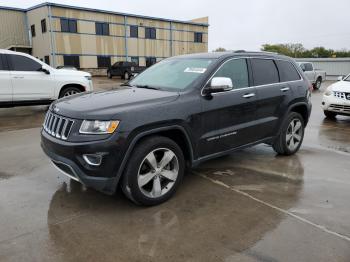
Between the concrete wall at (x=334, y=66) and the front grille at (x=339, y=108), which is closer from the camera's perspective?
the front grille at (x=339, y=108)

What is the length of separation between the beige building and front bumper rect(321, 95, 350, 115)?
29.0 meters

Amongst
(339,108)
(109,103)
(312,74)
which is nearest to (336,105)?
(339,108)

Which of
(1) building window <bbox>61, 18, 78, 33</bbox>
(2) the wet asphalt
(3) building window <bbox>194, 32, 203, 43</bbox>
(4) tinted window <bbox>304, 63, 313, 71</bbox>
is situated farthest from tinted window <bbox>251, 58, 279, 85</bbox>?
(3) building window <bbox>194, 32, 203, 43</bbox>

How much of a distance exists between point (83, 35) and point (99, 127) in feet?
111

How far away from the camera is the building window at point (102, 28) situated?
1406 inches

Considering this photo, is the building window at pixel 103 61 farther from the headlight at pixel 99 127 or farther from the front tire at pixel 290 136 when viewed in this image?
the headlight at pixel 99 127

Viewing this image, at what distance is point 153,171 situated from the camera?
3711 millimetres

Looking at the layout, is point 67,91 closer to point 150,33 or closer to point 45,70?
point 45,70

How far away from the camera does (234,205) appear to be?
152 inches

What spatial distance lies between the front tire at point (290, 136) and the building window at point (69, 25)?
3199 centimetres

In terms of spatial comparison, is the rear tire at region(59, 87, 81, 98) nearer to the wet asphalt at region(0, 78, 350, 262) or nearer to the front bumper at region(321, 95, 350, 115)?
the wet asphalt at region(0, 78, 350, 262)

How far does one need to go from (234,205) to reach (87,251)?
175 centimetres

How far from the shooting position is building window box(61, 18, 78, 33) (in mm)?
33031

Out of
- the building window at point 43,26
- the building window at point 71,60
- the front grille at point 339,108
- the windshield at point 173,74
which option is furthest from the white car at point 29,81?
the building window at point 43,26
